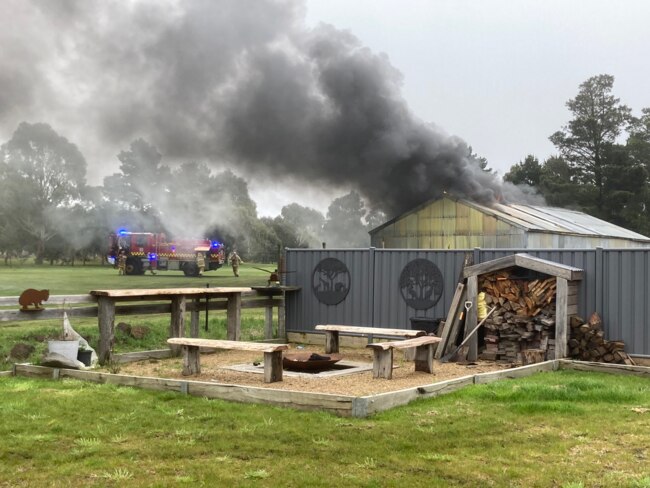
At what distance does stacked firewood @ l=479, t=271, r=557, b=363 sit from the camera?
11.4m

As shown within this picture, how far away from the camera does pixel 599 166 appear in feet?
160

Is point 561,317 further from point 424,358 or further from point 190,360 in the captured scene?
point 190,360

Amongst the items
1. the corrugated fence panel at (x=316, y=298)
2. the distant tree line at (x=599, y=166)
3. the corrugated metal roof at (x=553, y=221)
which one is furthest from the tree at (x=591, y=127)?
the corrugated fence panel at (x=316, y=298)

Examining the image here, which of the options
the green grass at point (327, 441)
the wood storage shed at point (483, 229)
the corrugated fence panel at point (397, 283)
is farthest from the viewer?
the wood storage shed at point (483, 229)

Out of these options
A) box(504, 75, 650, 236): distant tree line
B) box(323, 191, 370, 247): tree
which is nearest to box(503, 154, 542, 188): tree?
box(504, 75, 650, 236): distant tree line

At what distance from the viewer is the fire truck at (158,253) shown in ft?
119

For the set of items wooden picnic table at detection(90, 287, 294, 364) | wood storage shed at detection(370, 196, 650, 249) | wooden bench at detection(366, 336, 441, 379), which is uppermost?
wood storage shed at detection(370, 196, 650, 249)

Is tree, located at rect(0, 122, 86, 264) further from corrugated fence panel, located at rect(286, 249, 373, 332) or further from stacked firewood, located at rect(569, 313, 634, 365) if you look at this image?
stacked firewood, located at rect(569, 313, 634, 365)

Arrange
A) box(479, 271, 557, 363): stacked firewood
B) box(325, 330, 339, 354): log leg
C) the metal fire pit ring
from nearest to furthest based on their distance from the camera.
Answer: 1. the metal fire pit ring
2. box(479, 271, 557, 363): stacked firewood
3. box(325, 330, 339, 354): log leg

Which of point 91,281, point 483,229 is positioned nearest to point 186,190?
point 91,281

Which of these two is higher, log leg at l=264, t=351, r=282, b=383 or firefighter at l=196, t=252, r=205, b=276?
firefighter at l=196, t=252, r=205, b=276

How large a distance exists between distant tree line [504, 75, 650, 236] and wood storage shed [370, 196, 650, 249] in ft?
58.7

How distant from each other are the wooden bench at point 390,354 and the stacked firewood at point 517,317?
2.20 meters

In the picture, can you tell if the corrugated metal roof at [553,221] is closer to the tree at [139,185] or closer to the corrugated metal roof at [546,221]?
the corrugated metal roof at [546,221]
